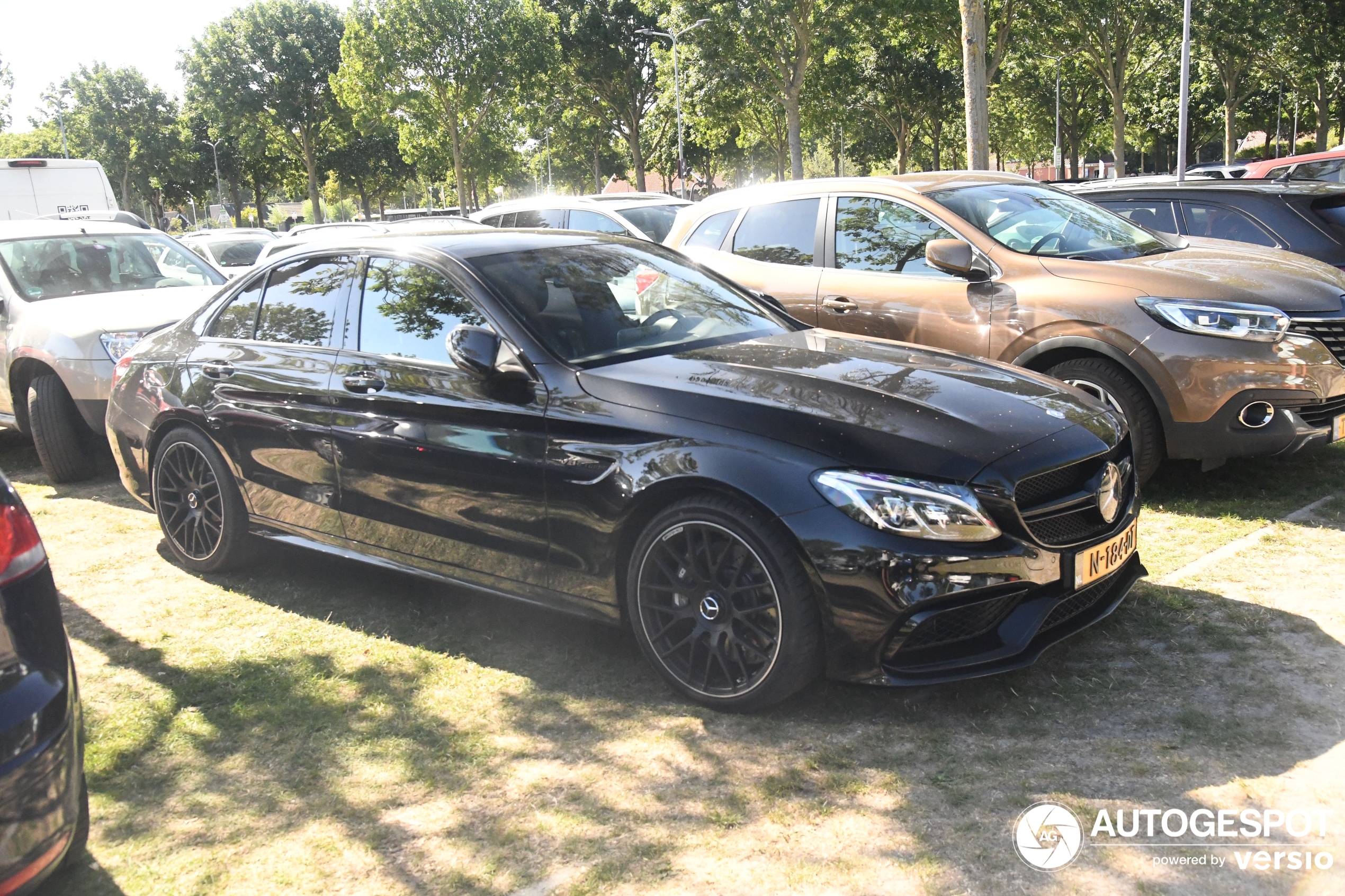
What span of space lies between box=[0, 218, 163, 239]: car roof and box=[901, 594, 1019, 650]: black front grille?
8.07 meters

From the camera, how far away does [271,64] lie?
169 ft

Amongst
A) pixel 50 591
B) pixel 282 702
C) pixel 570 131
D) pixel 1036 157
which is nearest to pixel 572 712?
pixel 282 702

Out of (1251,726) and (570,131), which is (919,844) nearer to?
(1251,726)

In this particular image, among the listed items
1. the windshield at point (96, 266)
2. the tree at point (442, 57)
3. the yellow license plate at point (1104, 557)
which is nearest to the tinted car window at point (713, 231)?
the windshield at point (96, 266)

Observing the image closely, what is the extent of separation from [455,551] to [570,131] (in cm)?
5068

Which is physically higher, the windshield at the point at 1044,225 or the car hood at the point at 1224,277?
the windshield at the point at 1044,225

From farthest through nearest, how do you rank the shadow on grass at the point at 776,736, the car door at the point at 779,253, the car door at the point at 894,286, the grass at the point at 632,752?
the car door at the point at 779,253
the car door at the point at 894,286
the shadow on grass at the point at 776,736
the grass at the point at 632,752

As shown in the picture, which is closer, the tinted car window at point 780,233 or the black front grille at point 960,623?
the black front grille at point 960,623

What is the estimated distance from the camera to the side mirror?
415cm

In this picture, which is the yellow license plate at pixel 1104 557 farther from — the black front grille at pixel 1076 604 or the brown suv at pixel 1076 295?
the brown suv at pixel 1076 295

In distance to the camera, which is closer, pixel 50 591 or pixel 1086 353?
pixel 50 591

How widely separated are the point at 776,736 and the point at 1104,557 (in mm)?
1295

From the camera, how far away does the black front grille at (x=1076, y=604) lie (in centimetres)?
372

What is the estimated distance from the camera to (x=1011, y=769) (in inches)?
133
